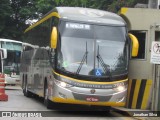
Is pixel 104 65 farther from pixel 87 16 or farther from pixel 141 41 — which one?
pixel 141 41

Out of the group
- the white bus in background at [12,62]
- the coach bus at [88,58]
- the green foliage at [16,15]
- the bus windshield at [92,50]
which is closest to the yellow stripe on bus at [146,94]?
the coach bus at [88,58]

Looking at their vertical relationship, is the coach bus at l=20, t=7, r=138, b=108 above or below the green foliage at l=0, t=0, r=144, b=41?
below

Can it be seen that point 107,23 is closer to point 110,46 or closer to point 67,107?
point 110,46

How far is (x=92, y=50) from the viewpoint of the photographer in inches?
598

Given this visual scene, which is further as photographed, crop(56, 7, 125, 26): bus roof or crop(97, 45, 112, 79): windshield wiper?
crop(56, 7, 125, 26): bus roof

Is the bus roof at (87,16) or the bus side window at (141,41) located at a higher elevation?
the bus roof at (87,16)

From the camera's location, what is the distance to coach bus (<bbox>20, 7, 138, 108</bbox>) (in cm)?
1468

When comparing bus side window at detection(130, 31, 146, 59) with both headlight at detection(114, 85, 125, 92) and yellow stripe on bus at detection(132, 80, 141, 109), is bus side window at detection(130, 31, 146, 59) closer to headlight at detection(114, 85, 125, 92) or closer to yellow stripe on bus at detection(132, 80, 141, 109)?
yellow stripe on bus at detection(132, 80, 141, 109)

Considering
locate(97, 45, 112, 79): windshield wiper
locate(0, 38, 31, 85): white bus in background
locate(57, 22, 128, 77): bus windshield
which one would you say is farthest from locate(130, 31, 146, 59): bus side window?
locate(0, 38, 31, 85): white bus in background

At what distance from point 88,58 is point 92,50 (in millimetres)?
338

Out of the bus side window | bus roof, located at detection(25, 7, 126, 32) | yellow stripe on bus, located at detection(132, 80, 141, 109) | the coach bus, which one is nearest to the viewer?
the coach bus

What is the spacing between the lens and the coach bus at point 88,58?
14.7 metres

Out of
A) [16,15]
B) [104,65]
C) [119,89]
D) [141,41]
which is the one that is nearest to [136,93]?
[141,41]

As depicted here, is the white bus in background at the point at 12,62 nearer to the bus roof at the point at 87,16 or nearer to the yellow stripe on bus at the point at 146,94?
the yellow stripe on bus at the point at 146,94
